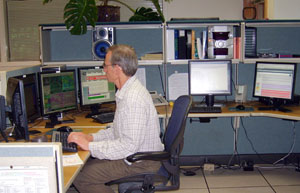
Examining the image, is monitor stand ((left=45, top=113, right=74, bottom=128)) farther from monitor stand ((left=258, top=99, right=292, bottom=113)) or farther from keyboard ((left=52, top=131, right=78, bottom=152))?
monitor stand ((left=258, top=99, right=292, bottom=113))

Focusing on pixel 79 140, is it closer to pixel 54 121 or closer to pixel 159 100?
pixel 54 121

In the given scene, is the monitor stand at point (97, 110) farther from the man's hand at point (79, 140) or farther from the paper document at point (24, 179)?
A: the paper document at point (24, 179)

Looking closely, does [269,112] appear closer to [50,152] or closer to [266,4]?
[266,4]

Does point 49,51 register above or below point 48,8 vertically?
below

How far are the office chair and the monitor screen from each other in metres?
1.47

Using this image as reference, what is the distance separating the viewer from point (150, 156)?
2.13 metres

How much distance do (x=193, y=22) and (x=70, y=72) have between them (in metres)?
1.31

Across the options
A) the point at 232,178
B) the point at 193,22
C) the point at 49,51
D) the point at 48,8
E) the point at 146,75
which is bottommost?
the point at 232,178

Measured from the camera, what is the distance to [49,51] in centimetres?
377

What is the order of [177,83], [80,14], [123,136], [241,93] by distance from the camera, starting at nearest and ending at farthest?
[123,136]
[80,14]
[241,93]
[177,83]

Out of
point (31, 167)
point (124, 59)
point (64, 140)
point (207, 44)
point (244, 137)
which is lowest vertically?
point (244, 137)

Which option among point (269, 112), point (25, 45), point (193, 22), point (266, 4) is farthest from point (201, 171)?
point (25, 45)

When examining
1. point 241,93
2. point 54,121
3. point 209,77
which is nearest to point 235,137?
point 241,93

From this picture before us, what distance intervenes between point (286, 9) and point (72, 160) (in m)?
3.03
